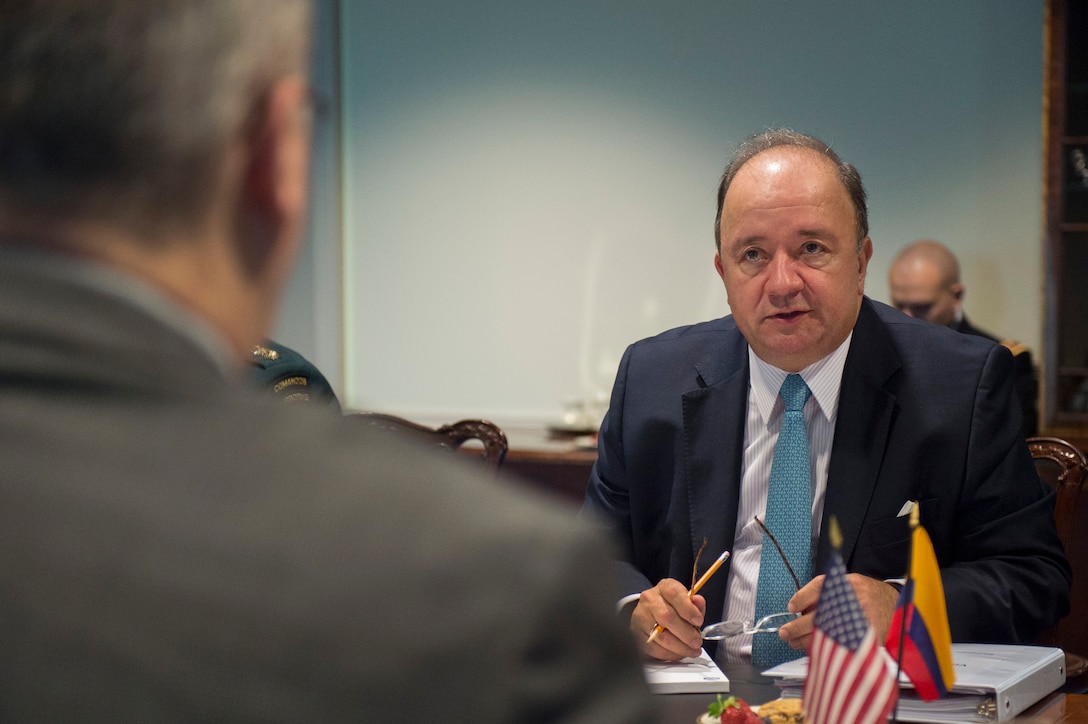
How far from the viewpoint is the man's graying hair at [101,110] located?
49cm

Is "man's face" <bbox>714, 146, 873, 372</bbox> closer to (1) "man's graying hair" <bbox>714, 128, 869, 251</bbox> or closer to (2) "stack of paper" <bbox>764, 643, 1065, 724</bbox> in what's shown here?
(1) "man's graying hair" <bbox>714, 128, 869, 251</bbox>

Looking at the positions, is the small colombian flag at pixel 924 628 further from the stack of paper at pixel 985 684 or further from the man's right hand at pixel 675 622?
the man's right hand at pixel 675 622

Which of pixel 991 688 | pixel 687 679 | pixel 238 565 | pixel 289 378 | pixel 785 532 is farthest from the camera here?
pixel 289 378

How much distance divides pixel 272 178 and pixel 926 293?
477 cm

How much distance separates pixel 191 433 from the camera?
1.56 feet

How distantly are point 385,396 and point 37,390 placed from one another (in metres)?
5.93

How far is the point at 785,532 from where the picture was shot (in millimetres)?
1843

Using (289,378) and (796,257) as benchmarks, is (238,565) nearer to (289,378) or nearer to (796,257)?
(796,257)

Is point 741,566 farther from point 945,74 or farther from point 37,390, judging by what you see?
point 945,74

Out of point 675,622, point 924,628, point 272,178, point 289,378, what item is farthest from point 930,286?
point 272,178

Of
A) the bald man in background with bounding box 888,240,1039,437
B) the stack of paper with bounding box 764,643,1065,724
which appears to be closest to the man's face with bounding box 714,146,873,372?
the stack of paper with bounding box 764,643,1065,724

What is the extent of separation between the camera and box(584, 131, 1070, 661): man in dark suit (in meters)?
1.84

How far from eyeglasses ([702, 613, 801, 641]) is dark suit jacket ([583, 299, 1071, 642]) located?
0.11 metres

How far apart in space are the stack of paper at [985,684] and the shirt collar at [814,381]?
20.2 inches
